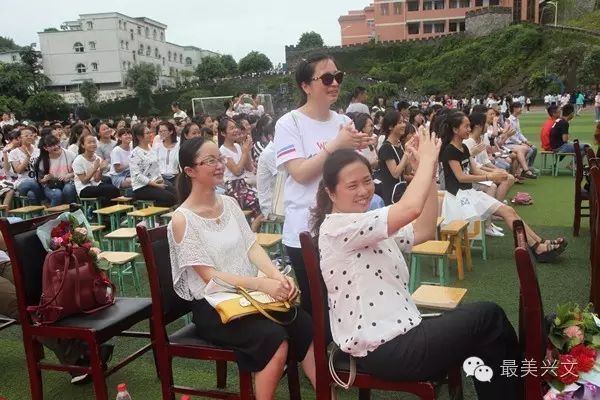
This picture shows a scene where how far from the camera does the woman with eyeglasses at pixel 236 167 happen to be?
5.51 metres

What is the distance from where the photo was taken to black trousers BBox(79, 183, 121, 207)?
20.7 ft

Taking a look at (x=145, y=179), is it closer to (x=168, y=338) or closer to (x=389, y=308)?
(x=168, y=338)

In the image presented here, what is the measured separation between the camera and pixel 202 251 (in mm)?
2326

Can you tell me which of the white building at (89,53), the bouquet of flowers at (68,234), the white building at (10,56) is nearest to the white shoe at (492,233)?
the bouquet of flowers at (68,234)

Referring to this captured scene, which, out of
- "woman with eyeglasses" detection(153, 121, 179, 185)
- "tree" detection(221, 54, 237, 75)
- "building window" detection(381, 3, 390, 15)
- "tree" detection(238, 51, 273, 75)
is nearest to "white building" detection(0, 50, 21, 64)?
"tree" detection(221, 54, 237, 75)

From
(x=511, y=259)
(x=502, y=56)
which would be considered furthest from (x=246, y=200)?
(x=502, y=56)

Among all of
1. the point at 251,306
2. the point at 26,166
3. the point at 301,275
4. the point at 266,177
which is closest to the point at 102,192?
the point at 26,166

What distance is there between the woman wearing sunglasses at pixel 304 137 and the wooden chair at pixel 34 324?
3.04ft

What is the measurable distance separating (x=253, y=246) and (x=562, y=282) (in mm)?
2665

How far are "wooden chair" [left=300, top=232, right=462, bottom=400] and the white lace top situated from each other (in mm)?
616

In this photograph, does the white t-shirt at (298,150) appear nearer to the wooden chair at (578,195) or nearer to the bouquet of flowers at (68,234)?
the bouquet of flowers at (68,234)

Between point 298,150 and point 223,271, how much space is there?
0.64 m

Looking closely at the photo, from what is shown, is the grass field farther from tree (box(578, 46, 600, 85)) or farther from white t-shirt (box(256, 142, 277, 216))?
tree (box(578, 46, 600, 85))

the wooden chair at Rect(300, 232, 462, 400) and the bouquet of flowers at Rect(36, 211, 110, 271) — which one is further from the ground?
the bouquet of flowers at Rect(36, 211, 110, 271)
